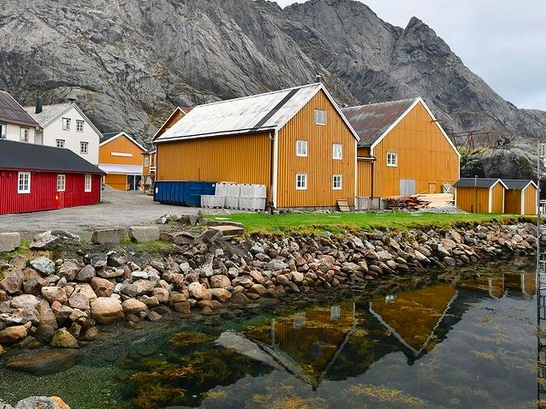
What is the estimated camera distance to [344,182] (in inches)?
1241

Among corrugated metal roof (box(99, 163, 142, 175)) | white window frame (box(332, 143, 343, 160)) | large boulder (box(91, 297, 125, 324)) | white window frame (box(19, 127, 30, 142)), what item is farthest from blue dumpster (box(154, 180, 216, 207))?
corrugated metal roof (box(99, 163, 142, 175))

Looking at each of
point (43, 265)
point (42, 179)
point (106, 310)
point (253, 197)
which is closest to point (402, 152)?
point (253, 197)

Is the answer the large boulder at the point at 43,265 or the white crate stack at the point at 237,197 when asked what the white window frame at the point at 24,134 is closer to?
the white crate stack at the point at 237,197

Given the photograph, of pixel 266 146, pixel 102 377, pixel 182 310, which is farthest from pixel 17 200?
pixel 102 377

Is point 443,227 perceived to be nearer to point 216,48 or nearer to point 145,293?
point 145,293

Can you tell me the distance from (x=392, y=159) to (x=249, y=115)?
11.8m

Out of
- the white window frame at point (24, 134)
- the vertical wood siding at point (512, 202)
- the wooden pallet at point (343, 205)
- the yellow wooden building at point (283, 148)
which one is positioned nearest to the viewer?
the yellow wooden building at point (283, 148)

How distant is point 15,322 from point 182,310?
4275mm

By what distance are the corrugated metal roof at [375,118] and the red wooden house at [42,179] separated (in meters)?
19.4

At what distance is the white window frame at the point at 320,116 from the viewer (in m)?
29.6

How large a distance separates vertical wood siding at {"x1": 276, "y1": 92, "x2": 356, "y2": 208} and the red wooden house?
13146 millimetres

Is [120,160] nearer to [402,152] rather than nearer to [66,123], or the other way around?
[66,123]

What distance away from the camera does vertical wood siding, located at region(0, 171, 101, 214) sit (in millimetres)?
24016

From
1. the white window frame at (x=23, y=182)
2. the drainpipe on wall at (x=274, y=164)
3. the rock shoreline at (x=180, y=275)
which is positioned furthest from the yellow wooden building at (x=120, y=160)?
the rock shoreline at (x=180, y=275)
